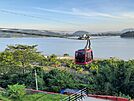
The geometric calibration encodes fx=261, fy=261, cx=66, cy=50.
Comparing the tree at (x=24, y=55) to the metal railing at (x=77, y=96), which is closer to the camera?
the metal railing at (x=77, y=96)

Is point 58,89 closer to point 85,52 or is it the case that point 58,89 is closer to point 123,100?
point 85,52

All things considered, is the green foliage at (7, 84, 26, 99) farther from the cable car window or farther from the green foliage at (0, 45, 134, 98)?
the cable car window

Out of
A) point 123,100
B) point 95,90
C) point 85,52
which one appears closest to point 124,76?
point 95,90

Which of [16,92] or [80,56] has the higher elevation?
[80,56]

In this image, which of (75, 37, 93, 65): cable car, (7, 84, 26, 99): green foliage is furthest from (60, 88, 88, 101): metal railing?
(7, 84, 26, 99): green foliage

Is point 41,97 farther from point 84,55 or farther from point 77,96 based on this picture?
point 84,55

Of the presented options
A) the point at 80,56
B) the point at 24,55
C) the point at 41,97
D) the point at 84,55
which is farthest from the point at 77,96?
the point at 24,55

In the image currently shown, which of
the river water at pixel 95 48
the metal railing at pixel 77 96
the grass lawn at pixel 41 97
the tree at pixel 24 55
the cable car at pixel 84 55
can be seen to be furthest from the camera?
the river water at pixel 95 48

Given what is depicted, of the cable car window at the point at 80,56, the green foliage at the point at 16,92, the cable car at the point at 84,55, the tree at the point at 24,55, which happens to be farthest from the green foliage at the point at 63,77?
the green foliage at the point at 16,92

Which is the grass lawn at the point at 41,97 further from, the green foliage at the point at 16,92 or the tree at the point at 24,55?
the tree at the point at 24,55

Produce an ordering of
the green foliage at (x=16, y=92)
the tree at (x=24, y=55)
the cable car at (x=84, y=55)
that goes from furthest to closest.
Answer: the tree at (x=24, y=55) → the cable car at (x=84, y=55) → the green foliage at (x=16, y=92)

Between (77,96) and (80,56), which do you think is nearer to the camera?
(77,96)
